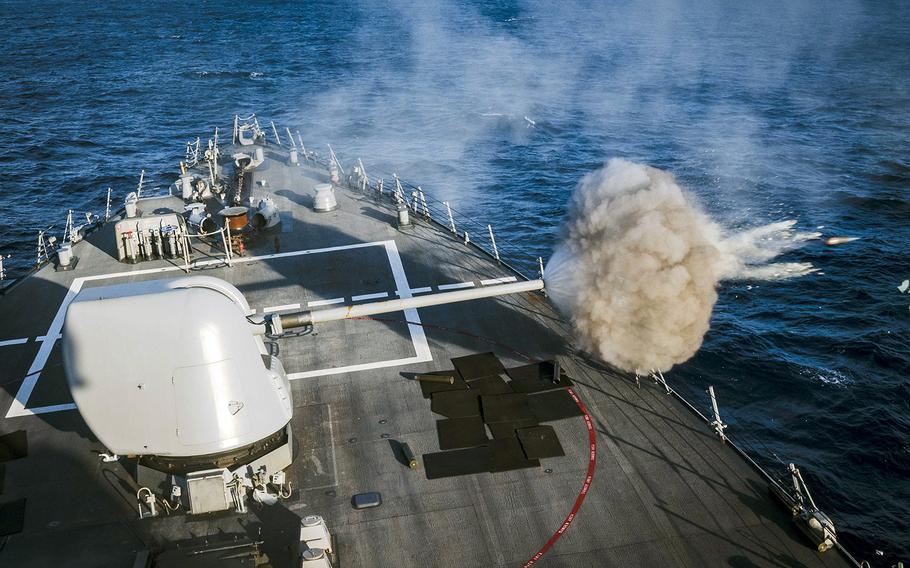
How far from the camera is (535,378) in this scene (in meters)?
19.0

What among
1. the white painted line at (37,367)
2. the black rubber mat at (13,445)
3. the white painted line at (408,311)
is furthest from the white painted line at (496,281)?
the black rubber mat at (13,445)

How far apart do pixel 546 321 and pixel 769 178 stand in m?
34.5

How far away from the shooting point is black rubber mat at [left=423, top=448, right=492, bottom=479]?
1591 centimetres

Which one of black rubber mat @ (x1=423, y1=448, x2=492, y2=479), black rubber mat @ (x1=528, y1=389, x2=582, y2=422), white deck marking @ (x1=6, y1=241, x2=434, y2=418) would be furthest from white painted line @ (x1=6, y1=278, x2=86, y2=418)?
black rubber mat @ (x1=528, y1=389, x2=582, y2=422)

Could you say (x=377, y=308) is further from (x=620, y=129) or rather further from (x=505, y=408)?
(x=620, y=129)

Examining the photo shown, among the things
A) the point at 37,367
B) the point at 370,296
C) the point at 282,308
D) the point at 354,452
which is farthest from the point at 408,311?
the point at 37,367

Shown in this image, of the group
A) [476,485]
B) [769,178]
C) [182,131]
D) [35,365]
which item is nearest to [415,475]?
[476,485]

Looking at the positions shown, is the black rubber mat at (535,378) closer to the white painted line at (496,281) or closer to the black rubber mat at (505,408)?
the black rubber mat at (505,408)

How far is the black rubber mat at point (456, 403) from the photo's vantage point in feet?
58.0

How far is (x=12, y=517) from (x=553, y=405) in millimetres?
11506

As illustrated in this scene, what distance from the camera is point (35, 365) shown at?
20781 mm

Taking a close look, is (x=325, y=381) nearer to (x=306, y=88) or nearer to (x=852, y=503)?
(x=852, y=503)

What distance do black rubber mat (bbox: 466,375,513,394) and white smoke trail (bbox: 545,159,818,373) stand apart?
8.19ft

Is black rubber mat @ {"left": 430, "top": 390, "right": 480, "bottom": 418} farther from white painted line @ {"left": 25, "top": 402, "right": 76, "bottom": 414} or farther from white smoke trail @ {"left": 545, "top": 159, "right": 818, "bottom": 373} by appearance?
white painted line @ {"left": 25, "top": 402, "right": 76, "bottom": 414}
